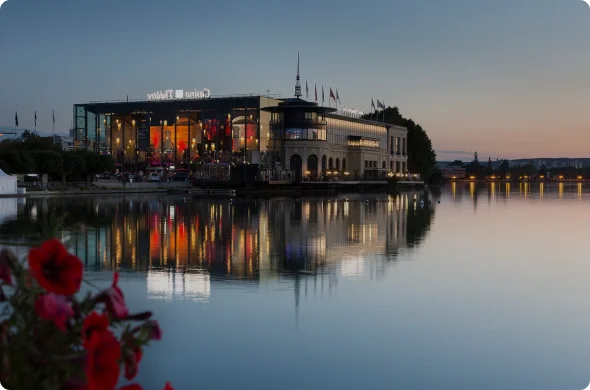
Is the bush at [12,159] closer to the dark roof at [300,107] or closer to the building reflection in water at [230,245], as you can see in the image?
the building reflection in water at [230,245]

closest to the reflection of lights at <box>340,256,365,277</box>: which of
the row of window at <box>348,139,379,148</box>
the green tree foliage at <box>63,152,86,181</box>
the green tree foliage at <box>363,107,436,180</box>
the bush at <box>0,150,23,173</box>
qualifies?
the bush at <box>0,150,23,173</box>

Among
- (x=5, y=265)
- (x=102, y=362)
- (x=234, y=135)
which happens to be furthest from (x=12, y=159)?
(x=102, y=362)

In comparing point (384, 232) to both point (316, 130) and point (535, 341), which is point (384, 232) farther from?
point (316, 130)

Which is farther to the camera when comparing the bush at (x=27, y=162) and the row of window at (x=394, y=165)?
the row of window at (x=394, y=165)

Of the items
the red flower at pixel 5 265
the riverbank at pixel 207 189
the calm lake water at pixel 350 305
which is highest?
the red flower at pixel 5 265

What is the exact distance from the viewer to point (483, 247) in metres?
35.6

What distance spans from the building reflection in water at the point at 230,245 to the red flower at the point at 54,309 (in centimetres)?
1196

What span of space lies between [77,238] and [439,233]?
64.7 ft

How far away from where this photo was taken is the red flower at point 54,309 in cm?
344

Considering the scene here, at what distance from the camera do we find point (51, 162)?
307 ft

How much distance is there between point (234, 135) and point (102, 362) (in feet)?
421

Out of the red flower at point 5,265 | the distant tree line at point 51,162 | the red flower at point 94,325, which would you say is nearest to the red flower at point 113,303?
the red flower at point 94,325

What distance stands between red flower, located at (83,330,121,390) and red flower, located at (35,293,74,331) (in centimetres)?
16

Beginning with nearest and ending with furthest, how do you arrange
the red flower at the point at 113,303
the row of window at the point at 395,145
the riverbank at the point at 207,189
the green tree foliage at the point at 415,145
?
the red flower at the point at 113,303, the riverbank at the point at 207,189, the row of window at the point at 395,145, the green tree foliage at the point at 415,145
